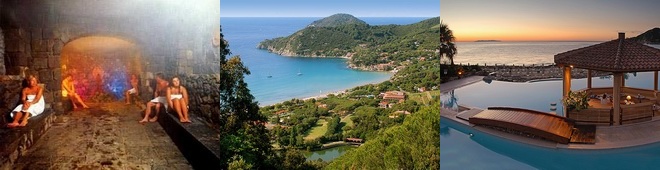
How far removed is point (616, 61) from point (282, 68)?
2623 millimetres

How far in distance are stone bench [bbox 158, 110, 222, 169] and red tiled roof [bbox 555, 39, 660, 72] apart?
117 inches

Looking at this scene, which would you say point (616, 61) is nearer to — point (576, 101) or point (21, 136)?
point (576, 101)

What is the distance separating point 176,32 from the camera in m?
4.32

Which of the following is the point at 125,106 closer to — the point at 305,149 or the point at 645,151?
the point at 305,149

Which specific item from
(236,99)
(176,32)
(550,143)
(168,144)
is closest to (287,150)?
(236,99)

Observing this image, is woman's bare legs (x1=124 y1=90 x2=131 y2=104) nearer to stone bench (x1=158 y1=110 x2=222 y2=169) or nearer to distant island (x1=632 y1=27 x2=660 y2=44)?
stone bench (x1=158 y1=110 x2=222 y2=169)

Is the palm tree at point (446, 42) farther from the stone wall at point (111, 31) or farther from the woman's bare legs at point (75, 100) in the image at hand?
the woman's bare legs at point (75, 100)

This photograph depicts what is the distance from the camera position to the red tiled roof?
4598 millimetres

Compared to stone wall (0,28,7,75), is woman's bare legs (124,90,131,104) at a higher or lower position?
lower

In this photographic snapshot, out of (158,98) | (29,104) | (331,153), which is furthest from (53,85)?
(331,153)

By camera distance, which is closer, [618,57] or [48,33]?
[48,33]

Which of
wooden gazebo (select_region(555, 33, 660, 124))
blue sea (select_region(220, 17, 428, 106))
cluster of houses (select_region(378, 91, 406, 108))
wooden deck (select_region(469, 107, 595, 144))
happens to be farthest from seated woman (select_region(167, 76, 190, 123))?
wooden gazebo (select_region(555, 33, 660, 124))

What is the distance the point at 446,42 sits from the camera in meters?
5.01

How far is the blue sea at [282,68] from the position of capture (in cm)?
470
